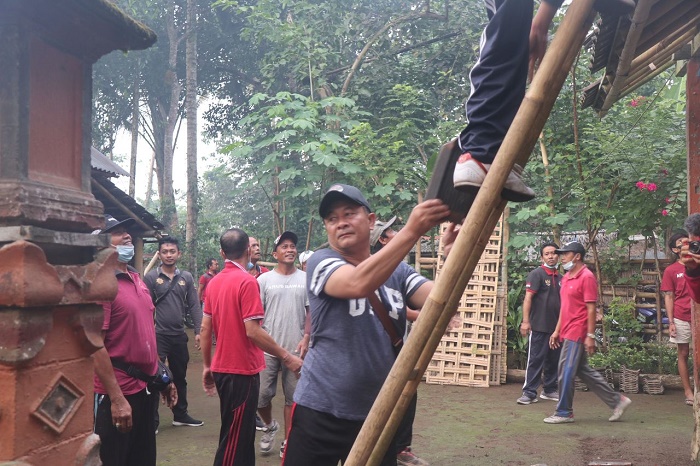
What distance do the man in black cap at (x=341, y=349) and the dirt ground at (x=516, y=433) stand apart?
144 inches

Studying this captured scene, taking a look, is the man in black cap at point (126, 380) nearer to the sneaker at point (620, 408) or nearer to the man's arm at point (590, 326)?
the man's arm at point (590, 326)

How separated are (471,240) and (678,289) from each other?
772 cm

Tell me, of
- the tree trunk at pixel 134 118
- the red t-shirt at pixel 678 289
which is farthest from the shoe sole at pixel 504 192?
the tree trunk at pixel 134 118

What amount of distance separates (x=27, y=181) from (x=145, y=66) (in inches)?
867

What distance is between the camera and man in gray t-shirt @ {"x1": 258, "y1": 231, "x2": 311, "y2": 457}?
6.34 m

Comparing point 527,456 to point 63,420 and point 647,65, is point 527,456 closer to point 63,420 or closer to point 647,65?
point 647,65

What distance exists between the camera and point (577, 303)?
7.69 m

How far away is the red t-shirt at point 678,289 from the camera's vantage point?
8383 mm

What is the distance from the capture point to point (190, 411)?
8.78 meters

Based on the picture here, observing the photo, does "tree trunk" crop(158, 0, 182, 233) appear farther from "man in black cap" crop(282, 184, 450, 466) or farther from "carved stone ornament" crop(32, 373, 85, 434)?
"man in black cap" crop(282, 184, 450, 466)

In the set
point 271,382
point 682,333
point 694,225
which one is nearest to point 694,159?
point 694,225

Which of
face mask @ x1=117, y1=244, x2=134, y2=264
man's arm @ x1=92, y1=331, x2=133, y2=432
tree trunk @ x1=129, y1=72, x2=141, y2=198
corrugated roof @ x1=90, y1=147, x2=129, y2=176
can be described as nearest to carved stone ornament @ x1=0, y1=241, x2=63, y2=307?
man's arm @ x1=92, y1=331, x2=133, y2=432

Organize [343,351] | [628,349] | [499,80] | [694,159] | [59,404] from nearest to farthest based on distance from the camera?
[499,80], [343,351], [59,404], [694,159], [628,349]

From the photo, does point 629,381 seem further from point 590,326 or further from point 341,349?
point 341,349
